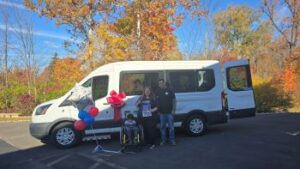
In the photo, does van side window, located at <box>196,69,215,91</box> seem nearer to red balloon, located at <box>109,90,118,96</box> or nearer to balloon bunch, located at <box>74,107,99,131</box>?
red balloon, located at <box>109,90,118,96</box>

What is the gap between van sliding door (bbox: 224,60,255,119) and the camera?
1188 centimetres

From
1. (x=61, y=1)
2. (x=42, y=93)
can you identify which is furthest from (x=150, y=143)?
(x=42, y=93)

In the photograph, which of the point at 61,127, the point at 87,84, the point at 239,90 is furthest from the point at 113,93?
the point at 239,90

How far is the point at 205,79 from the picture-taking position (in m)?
11.8

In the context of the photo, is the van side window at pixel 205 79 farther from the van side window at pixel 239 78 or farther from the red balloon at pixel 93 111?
the red balloon at pixel 93 111

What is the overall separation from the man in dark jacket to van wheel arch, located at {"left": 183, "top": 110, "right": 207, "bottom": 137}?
1.19 meters

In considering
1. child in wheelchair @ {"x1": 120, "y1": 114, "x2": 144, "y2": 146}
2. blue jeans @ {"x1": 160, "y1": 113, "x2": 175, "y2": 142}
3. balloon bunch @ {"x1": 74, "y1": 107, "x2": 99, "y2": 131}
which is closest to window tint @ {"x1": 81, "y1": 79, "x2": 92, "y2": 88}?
balloon bunch @ {"x1": 74, "y1": 107, "x2": 99, "y2": 131}

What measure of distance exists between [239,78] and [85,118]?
5.12 m

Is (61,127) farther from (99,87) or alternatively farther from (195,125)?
(195,125)

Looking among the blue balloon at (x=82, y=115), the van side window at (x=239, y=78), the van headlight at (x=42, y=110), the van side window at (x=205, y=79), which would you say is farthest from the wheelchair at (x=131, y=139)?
the van side window at (x=239, y=78)

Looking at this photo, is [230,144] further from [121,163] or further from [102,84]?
[102,84]

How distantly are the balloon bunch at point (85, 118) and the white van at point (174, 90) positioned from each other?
309mm

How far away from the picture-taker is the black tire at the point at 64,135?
10577mm

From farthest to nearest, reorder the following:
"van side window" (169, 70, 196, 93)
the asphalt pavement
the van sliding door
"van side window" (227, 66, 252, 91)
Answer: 1. "van side window" (227, 66, 252, 91)
2. the van sliding door
3. "van side window" (169, 70, 196, 93)
4. the asphalt pavement
